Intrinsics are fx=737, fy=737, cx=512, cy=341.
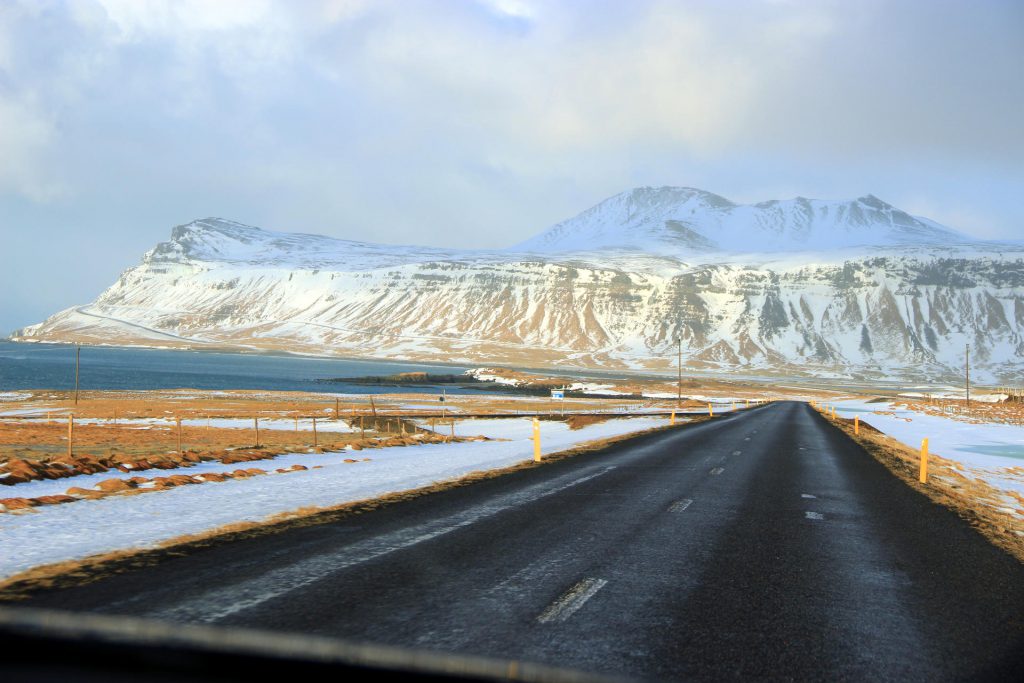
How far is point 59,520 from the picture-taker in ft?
36.8

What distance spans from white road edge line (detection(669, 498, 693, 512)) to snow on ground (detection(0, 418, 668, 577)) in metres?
5.71

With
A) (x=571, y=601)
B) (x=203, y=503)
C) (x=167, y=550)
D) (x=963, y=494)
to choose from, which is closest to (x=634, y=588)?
(x=571, y=601)

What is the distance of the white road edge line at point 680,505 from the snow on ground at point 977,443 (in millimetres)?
13411

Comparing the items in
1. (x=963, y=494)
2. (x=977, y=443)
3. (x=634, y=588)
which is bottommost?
(x=977, y=443)

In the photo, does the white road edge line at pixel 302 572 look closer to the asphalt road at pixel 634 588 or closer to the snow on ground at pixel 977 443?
the asphalt road at pixel 634 588

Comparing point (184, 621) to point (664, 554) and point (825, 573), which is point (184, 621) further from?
point (825, 573)

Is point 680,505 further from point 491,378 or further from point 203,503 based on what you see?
point 491,378

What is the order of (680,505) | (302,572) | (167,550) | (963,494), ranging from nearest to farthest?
(302,572) < (167,550) < (680,505) < (963,494)

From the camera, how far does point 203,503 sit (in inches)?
533

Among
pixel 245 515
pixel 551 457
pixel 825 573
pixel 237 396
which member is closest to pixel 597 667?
pixel 825 573

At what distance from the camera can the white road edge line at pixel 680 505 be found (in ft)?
43.6

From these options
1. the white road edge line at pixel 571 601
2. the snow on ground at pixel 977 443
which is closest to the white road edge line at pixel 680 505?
the white road edge line at pixel 571 601

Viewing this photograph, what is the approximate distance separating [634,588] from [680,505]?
20.7 ft

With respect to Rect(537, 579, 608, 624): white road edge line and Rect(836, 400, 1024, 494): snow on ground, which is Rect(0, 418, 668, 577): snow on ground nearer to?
Rect(537, 579, 608, 624): white road edge line
